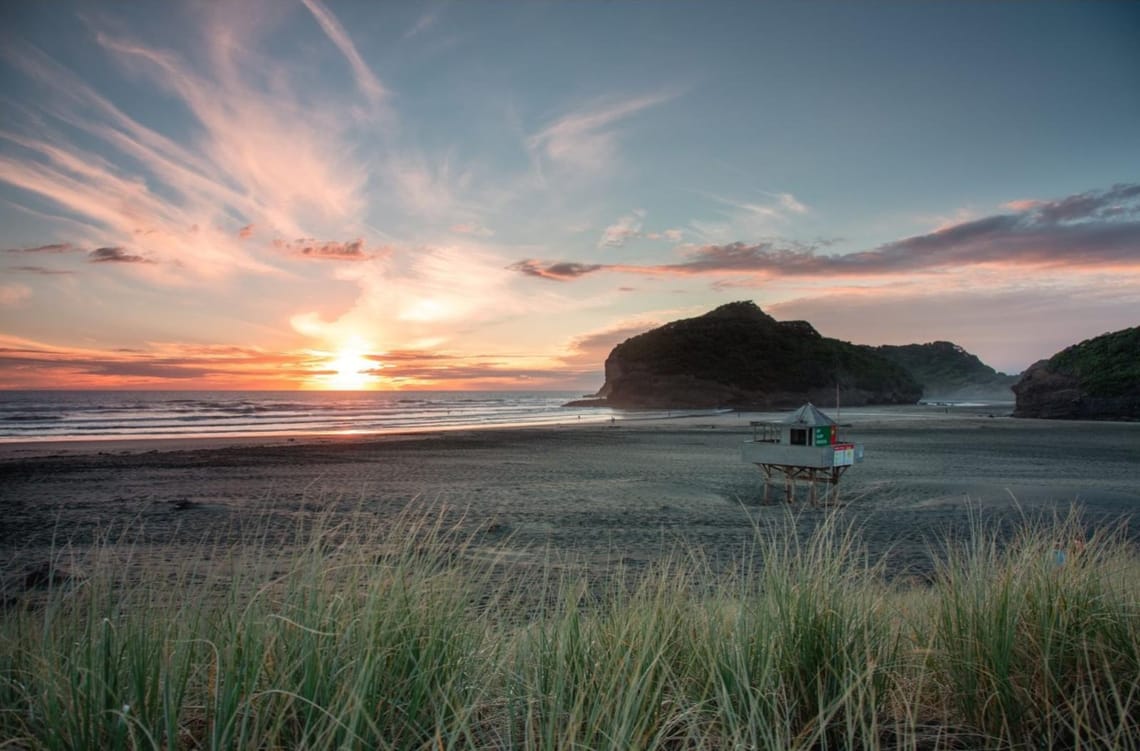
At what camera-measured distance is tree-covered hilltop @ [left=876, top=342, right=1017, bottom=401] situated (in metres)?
158

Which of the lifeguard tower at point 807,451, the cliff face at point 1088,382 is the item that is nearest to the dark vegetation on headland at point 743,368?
the cliff face at point 1088,382

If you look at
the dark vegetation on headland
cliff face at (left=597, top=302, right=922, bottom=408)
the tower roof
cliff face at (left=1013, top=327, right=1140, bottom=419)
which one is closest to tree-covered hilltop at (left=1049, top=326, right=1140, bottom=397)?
cliff face at (left=1013, top=327, right=1140, bottom=419)

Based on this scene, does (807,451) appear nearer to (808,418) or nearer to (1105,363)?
(808,418)

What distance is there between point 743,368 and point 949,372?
103 meters

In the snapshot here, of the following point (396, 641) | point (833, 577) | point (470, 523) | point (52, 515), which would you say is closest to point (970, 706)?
point (833, 577)

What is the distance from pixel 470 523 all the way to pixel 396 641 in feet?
33.9

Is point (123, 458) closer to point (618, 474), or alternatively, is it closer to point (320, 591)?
point (618, 474)

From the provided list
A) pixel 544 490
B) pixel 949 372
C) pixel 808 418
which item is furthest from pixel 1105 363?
pixel 949 372

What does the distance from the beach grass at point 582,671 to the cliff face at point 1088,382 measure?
60.6 m

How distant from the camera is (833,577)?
3625mm

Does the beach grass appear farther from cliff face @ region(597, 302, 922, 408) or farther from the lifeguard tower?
cliff face @ region(597, 302, 922, 408)

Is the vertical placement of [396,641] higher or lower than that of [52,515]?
higher

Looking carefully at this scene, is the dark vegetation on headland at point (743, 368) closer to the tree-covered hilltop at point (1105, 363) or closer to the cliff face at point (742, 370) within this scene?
the cliff face at point (742, 370)

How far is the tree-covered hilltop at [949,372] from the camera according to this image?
158375 mm
